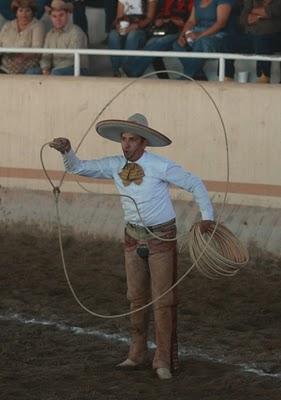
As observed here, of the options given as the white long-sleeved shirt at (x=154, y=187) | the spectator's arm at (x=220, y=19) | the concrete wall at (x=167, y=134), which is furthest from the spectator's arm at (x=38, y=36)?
the white long-sleeved shirt at (x=154, y=187)

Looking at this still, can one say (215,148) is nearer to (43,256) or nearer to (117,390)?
(43,256)

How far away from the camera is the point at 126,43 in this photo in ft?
44.3

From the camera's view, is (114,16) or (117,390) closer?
(117,390)

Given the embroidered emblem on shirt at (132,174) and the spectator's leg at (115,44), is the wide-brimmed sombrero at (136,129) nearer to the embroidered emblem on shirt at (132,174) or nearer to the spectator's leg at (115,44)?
the embroidered emblem on shirt at (132,174)

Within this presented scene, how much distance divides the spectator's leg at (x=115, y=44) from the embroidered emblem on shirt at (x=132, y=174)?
562cm

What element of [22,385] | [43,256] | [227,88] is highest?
[227,88]

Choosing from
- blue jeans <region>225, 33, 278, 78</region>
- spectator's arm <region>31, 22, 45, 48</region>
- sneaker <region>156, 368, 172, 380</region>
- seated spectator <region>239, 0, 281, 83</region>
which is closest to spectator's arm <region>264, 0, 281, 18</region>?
seated spectator <region>239, 0, 281, 83</region>

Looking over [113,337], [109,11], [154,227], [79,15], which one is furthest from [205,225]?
[109,11]

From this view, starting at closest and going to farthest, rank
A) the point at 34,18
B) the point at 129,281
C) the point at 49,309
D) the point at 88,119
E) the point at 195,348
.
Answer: the point at 129,281 → the point at 195,348 → the point at 49,309 → the point at 88,119 → the point at 34,18

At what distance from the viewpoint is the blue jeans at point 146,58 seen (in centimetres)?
1319

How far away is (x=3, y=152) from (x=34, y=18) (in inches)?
66.9

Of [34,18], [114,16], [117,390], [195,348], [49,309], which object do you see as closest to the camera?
[117,390]

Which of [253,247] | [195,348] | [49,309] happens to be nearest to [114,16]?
[253,247]

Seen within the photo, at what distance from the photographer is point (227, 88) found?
1166cm
